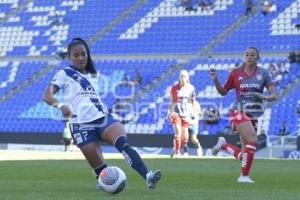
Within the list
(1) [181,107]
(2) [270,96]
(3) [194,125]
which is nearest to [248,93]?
(2) [270,96]

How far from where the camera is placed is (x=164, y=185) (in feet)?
37.5

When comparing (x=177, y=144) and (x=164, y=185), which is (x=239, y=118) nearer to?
(x=164, y=185)

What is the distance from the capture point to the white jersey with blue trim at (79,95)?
10.2 meters

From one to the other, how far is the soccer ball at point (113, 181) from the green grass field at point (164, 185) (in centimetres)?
10

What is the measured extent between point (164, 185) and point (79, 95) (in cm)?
209

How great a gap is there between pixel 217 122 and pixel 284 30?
6.60 m

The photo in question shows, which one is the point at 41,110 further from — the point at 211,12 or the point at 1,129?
the point at 211,12

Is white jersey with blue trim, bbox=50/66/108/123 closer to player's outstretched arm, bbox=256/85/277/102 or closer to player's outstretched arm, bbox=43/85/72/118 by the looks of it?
player's outstretched arm, bbox=43/85/72/118

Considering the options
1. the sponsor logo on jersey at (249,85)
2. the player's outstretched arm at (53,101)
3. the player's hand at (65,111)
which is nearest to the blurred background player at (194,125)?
the sponsor logo on jersey at (249,85)

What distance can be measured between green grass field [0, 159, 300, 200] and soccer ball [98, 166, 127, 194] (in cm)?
10

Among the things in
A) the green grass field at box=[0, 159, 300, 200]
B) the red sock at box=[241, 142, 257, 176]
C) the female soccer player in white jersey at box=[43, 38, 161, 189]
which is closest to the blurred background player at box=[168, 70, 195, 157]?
the green grass field at box=[0, 159, 300, 200]

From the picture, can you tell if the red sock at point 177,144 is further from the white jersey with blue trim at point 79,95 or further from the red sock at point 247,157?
the white jersey with blue trim at point 79,95

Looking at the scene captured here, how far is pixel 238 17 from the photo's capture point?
122ft

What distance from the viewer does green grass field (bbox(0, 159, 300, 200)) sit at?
9438 mm
